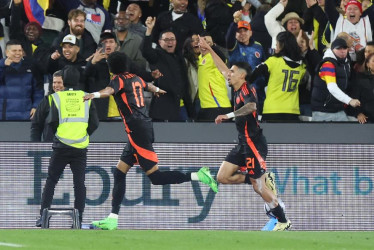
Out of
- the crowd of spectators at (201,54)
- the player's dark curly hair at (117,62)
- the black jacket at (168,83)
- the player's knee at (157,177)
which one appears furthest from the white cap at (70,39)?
the player's knee at (157,177)

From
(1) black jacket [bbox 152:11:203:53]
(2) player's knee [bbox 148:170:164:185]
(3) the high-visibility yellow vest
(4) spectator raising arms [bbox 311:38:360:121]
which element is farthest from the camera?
(1) black jacket [bbox 152:11:203:53]

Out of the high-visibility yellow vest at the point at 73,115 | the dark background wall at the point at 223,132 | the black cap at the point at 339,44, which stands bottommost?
the dark background wall at the point at 223,132

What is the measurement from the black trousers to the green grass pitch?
1.91m

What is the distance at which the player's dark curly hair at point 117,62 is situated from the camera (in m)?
13.3

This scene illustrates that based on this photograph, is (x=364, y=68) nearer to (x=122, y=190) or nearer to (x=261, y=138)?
(x=261, y=138)

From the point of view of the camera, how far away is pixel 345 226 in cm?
1486

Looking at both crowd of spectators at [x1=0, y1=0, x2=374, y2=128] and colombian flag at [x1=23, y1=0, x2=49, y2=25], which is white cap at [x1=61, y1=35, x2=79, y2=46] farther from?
colombian flag at [x1=23, y1=0, x2=49, y2=25]

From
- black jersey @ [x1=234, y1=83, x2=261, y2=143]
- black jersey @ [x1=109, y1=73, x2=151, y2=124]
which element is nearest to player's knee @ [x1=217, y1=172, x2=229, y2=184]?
black jersey @ [x1=234, y1=83, x2=261, y2=143]

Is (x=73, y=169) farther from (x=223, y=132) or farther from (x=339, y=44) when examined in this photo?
(x=339, y=44)

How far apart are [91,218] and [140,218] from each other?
64 cm

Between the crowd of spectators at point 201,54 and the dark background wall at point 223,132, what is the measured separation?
214mm

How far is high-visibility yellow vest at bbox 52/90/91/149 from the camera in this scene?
1358 centimetres

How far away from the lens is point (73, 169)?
13.6 meters

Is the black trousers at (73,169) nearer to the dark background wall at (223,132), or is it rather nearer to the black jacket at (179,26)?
the dark background wall at (223,132)
